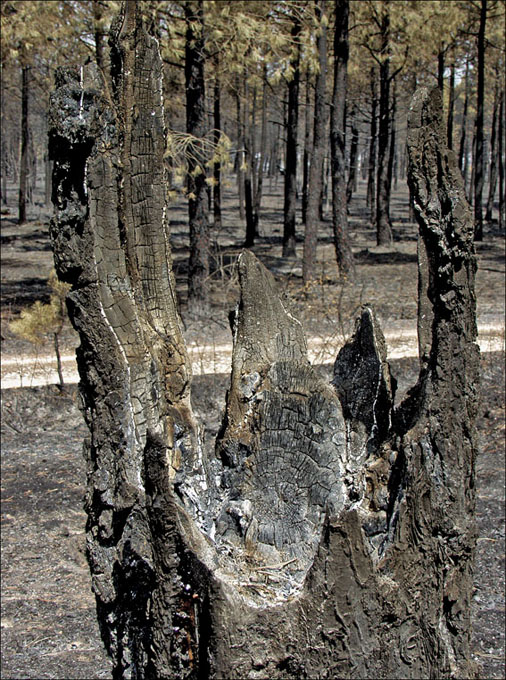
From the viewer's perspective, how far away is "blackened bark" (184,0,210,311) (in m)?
9.73

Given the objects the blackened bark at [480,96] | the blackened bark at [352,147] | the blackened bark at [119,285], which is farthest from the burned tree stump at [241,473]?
the blackened bark at [352,147]

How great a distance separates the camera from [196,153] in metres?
9.62

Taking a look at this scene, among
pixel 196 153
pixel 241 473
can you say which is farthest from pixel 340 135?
pixel 241 473

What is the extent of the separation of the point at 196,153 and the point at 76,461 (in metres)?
4.88

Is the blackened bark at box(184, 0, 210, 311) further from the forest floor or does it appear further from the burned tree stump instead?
the burned tree stump

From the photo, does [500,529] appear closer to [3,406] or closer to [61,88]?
[61,88]

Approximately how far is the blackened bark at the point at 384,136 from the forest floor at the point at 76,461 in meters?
4.05

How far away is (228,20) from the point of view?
9.69m

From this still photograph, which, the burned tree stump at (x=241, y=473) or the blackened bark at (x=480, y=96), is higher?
the blackened bark at (x=480, y=96)

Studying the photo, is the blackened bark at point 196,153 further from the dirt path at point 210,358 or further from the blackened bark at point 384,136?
the blackened bark at point 384,136

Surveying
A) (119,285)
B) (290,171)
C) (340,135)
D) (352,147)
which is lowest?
(119,285)

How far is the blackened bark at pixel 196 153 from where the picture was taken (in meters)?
9.73

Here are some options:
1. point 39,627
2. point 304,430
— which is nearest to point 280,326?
point 304,430

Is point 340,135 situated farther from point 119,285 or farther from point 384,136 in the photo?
point 119,285
